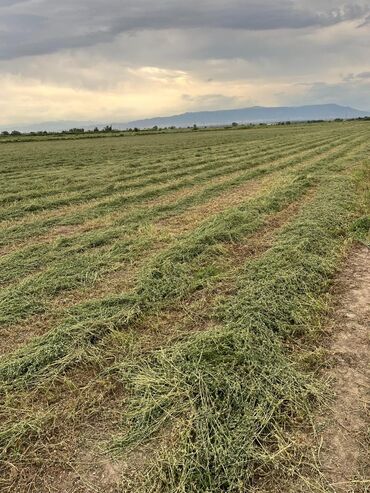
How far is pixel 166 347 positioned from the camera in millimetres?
4859

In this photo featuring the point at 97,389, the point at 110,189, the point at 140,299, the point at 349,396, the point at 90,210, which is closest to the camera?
the point at 349,396

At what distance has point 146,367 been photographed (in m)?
4.54

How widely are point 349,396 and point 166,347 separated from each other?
79.7 inches

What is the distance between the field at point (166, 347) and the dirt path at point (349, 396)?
0.16m

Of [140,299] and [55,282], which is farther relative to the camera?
[55,282]

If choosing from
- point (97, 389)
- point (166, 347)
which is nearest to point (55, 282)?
point (166, 347)

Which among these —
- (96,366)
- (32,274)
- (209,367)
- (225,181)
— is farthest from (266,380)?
(225,181)

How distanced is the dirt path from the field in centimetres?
16

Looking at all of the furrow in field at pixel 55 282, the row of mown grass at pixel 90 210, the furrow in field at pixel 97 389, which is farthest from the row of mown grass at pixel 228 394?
the row of mown grass at pixel 90 210

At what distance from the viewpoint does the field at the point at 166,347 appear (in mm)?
3338

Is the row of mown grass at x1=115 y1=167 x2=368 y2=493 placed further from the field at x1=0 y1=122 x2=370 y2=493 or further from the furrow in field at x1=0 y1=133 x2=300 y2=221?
the furrow in field at x1=0 y1=133 x2=300 y2=221

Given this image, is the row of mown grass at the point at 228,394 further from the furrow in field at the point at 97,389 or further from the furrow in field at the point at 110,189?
the furrow in field at the point at 110,189

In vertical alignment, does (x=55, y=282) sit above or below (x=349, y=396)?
above

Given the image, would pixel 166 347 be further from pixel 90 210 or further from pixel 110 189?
pixel 110 189
